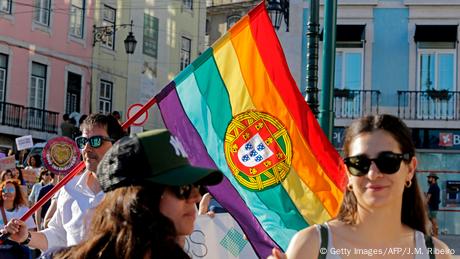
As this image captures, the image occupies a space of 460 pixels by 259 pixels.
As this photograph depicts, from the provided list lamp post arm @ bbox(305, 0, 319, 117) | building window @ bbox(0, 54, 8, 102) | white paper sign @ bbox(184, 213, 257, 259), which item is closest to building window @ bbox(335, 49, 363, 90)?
lamp post arm @ bbox(305, 0, 319, 117)

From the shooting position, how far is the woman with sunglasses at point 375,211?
11.2ft

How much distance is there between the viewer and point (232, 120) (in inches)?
231

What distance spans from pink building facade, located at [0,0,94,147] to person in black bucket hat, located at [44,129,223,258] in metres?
26.4

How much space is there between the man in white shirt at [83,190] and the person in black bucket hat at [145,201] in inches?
95.2

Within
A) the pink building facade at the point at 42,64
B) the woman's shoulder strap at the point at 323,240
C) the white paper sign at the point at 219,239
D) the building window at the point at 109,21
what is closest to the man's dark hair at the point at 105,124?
the woman's shoulder strap at the point at 323,240

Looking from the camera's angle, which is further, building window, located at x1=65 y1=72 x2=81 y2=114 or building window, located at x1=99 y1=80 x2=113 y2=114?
building window, located at x1=99 y1=80 x2=113 y2=114

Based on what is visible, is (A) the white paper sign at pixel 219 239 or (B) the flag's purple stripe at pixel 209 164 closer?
(B) the flag's purple stripe at pixel 209 164

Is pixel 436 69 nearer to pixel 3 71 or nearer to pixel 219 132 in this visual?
pixel 3 71

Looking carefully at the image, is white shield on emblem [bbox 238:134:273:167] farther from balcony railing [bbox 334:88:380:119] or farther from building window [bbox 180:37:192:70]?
building window [bbox 180:37:192:70]

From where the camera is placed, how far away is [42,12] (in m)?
31.5

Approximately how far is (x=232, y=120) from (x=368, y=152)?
2417 millimetres

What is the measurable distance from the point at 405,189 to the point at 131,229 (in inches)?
62.5

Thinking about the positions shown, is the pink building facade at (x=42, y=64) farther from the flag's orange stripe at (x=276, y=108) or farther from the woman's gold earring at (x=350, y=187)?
the woman's gold earring at (x=350, y=187)

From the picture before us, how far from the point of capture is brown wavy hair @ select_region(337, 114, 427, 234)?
3.57m
